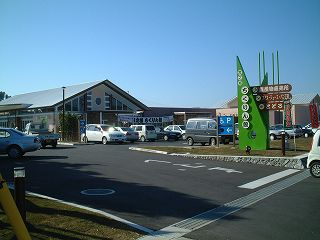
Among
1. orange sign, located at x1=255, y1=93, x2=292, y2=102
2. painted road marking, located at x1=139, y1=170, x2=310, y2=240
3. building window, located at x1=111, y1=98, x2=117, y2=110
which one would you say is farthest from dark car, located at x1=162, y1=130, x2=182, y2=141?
painted road marking, located at x1=139, y1=170, x2=310, y2=240

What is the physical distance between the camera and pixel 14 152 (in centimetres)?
1919

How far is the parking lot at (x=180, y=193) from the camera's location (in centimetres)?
718

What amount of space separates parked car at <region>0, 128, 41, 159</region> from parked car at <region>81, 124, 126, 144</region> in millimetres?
13335

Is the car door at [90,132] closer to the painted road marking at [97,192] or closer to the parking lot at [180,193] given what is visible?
the parking lot at [180,193]

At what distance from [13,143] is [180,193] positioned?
1204 centimetres

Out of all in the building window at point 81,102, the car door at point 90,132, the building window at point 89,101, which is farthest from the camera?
the building window at point 89,101

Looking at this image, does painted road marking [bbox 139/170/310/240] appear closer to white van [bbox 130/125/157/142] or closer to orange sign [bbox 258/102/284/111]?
orange sign [bbox 258/102/284/111]

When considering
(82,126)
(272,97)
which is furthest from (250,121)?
(82,126)

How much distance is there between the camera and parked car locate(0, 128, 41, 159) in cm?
1902

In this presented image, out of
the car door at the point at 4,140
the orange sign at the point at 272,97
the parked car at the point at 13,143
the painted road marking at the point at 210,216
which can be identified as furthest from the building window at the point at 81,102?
the painted road marking at the point at 210,216

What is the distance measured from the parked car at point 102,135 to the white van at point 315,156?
71.6 feet

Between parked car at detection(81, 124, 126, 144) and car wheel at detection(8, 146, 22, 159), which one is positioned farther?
parked car at detection(81, 124, 126, 144)

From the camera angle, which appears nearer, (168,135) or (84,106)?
(168,135)

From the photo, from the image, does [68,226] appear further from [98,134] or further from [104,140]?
[98,134]
